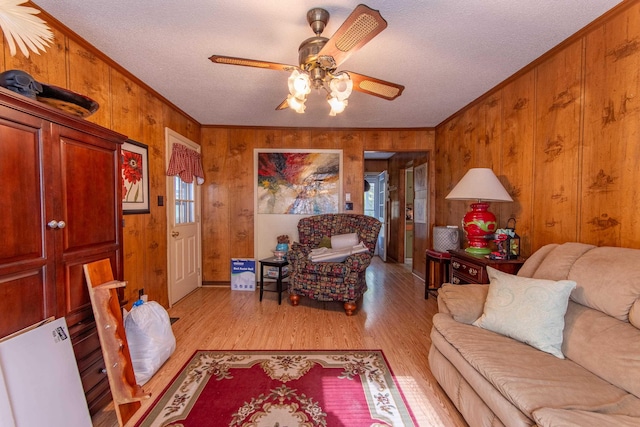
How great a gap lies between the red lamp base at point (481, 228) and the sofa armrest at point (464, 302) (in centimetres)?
78

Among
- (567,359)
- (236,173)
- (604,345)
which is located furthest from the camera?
(236,173)

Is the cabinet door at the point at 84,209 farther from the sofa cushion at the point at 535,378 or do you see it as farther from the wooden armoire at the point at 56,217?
the sofa cushion at the point at 535,378

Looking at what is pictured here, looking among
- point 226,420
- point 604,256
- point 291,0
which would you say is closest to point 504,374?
point 604,256

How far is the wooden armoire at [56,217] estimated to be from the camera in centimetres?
117

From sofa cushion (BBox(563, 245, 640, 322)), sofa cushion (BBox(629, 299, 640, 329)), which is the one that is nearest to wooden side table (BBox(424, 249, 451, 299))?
sofa cushion (BBox(563, 245, 640, 322))

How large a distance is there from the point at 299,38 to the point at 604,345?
2.49 m

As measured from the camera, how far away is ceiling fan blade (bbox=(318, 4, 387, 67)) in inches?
49.1

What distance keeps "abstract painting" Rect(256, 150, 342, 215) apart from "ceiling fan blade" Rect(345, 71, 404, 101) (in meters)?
2.24

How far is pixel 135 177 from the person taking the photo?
2691mm

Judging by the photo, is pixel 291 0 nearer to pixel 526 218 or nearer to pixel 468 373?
pixel 468 373

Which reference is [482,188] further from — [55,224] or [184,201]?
[184,201]

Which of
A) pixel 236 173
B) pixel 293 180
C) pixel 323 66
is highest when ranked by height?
pixel 323 66

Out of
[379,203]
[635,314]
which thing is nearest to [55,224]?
[635,314]

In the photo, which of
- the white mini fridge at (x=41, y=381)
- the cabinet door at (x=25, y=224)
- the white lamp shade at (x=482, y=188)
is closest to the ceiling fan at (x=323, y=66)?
the cabinet door at (x=25, y=224)
